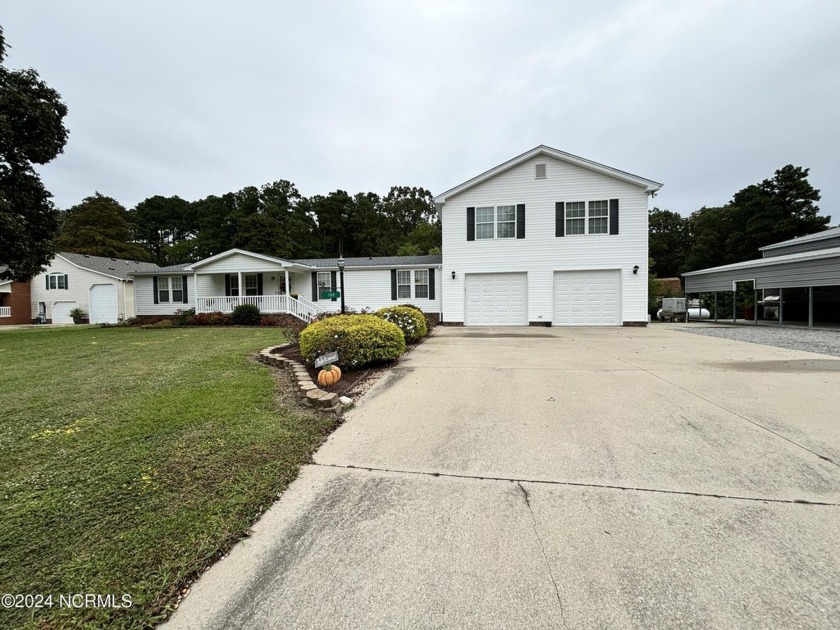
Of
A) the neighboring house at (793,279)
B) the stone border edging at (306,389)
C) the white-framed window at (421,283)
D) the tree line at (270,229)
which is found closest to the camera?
the stone border edging at (306,389)

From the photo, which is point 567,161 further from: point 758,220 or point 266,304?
point 758,220

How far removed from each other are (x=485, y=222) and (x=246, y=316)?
11.6 m

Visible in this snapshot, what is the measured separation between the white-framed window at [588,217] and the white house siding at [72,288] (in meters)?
25.7

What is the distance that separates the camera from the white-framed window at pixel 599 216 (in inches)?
551

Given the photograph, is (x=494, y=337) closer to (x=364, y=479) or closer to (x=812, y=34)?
(x=364, y=479)

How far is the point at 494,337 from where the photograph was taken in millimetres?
10750

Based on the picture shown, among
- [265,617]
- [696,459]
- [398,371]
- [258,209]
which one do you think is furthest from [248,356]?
[258,209]

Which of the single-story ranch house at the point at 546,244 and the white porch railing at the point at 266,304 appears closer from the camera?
the single-story ranch house at the point at 546,244

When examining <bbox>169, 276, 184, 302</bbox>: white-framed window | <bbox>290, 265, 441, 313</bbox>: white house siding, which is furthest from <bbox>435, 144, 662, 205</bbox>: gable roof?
<bbox>169, 276, 184, 302</bbox>: white-framed window

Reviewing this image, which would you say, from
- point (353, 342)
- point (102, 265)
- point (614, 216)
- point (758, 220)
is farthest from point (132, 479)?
point (758, 220)

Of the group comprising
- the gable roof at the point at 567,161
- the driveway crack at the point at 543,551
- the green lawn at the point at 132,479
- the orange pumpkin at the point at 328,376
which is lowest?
the driveway crack at the point at 543,551

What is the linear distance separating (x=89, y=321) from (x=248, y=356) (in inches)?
908

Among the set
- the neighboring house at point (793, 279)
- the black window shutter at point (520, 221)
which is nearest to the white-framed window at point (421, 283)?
the black window shutter at point (520, 221)

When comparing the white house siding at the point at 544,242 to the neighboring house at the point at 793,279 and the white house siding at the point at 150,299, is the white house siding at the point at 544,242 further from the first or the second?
the white house siding at the point at 150,299
